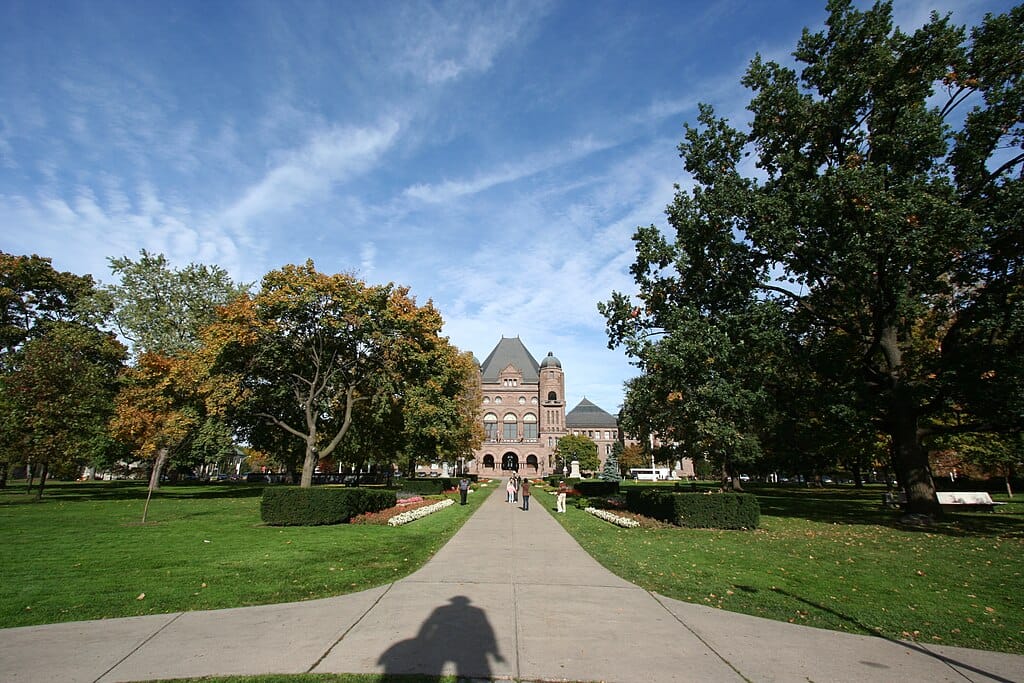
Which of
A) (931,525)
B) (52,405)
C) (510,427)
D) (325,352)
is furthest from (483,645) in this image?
(510,427)

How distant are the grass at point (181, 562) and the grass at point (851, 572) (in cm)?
522

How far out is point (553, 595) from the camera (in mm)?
8328

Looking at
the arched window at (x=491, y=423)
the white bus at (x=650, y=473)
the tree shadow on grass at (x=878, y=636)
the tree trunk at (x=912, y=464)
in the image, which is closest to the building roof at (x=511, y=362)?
the arched window at (x=491, y=423)

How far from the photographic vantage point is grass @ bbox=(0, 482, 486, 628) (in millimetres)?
7590

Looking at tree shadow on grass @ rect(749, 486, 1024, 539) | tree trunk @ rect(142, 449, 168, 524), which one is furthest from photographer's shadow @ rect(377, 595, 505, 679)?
tree shadow on grass @ rect(749, 486, 1024, 539)

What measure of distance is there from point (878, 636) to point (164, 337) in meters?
39.9

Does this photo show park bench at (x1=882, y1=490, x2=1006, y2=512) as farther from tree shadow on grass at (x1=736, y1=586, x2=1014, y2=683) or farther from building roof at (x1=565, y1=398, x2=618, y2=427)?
building roof at (x1=565, y1=398, x2=618, y2=427)

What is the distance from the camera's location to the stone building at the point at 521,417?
90000mm

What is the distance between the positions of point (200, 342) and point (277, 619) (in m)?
33.7

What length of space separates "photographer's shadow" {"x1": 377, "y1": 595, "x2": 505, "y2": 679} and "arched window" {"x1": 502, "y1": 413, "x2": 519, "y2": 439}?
86.5 metres

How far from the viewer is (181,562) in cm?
1052

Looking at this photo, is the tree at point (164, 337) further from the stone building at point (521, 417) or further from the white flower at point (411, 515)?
the stone building at point (521, 417)

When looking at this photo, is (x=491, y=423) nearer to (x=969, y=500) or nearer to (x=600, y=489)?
(x=600, y=489)

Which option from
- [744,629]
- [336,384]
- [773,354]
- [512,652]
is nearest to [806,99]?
[773,354]
